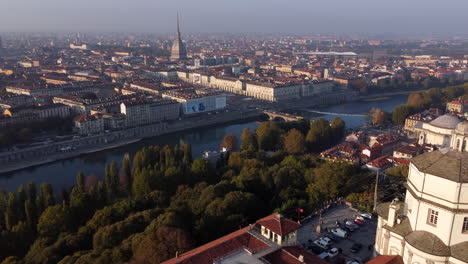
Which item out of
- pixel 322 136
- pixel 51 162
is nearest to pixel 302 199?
pixel 322 136

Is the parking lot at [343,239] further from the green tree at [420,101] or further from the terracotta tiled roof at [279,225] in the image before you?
the green tree at [420,101]

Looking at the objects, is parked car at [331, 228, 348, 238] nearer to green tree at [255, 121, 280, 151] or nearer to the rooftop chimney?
the rooftop chimney

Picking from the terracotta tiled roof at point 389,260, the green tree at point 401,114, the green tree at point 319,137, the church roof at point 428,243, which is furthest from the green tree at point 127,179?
the green tree at point 401,114

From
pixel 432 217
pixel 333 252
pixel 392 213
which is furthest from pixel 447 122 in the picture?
pixel 432 217

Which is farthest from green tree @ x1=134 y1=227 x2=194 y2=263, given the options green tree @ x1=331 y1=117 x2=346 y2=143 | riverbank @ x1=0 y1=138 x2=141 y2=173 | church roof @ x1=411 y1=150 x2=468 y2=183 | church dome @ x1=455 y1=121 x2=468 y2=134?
green tree @ x1=331 y1=117 x2=346 y2=143

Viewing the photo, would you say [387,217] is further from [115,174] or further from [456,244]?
[115,174]

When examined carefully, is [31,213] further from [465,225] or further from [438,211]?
[465,225]
